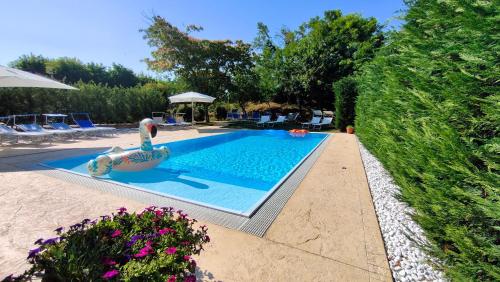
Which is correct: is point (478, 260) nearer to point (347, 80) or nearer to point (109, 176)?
point (109, 176)

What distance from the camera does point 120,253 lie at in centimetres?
164

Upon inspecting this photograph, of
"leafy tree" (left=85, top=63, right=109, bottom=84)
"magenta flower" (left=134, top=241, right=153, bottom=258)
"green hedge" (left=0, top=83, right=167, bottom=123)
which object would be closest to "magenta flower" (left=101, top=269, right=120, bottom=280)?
"magenta flower" (left=134, top=241, right=153, bottom=258)

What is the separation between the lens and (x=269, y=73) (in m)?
24.0

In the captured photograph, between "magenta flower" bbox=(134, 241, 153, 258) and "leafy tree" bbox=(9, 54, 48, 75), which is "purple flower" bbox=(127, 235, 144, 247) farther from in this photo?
"leafy tree" bbox=(9, 54, 48, 75)

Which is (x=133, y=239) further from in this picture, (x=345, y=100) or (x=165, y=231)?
(x=345, y=100)

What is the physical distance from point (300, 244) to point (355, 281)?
29.4 inches

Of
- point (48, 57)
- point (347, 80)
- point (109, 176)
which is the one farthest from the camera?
point (48, 57)

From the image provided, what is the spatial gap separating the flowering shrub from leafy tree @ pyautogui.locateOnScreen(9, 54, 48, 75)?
160 feet

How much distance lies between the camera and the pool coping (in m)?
3.45

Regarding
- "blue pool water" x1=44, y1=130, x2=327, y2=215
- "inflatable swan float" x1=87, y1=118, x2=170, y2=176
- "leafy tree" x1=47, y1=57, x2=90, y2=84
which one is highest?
"leafy tree" x1=47, y1=57, x2=90, y2=84

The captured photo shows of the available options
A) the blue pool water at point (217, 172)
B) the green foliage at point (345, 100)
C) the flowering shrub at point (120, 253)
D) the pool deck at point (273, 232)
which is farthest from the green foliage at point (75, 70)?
the flowering shrub at point (120, 253)

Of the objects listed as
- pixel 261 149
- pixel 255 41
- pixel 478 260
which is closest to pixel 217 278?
pixel 478 260

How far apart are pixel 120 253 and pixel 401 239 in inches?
132

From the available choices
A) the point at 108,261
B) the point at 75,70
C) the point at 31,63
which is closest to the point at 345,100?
the point at 108,261
